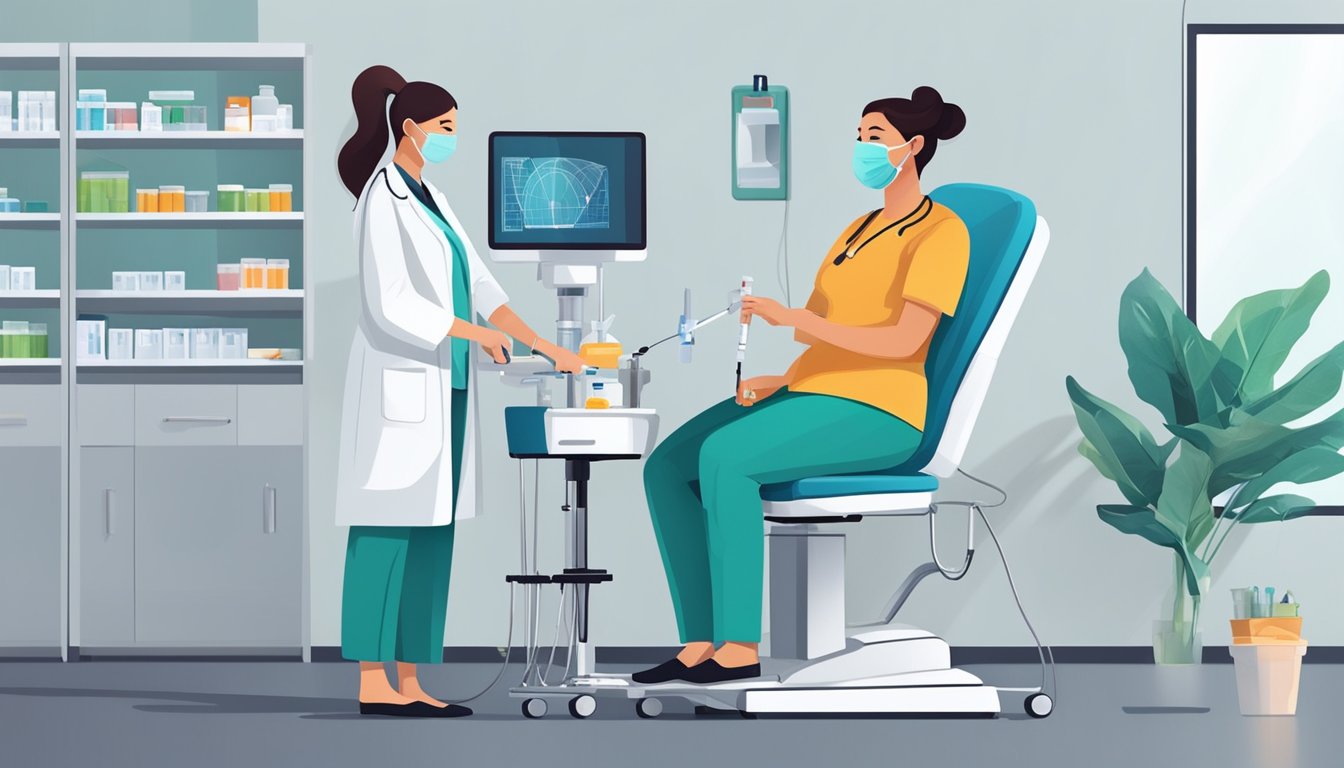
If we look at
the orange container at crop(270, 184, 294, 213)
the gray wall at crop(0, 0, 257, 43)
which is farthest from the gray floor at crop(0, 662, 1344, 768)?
the gray wall at crop(0, 0, 257, 43)

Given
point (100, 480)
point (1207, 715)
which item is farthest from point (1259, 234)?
point (100, 480)

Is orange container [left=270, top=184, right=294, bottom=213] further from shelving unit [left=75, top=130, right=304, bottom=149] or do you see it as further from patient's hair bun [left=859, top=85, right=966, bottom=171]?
patient's hair bun [left=859, top=85, right=966, bottom=171]

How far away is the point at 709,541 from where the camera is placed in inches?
133

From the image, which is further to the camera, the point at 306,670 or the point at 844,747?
the point at 306,670

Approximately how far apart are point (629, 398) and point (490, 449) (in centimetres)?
93

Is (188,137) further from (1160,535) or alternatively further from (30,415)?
(1160,535)

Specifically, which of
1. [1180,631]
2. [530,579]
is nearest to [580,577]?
[530,579]

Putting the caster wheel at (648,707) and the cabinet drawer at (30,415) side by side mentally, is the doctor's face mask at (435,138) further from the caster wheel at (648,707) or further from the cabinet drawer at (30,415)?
the cabinet drawer at (30,415)

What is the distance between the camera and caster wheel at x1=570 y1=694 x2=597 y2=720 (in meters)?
3.45

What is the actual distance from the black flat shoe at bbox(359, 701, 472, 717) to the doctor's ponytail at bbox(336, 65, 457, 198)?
125cm

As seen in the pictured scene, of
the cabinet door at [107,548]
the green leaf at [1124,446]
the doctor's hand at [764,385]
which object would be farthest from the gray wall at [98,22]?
the green leaf at [1124,446]

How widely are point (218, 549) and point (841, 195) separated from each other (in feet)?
6.74

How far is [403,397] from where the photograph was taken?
3451 mm

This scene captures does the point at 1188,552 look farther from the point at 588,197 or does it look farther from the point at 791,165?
the point at 588,197
